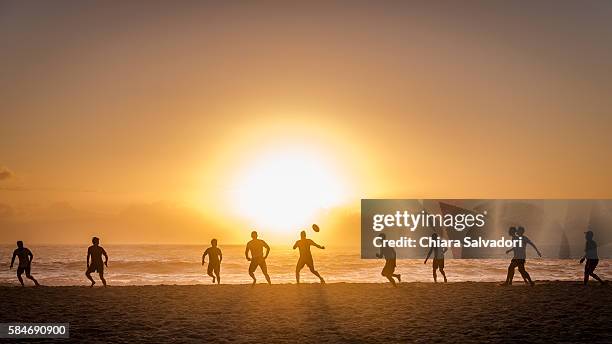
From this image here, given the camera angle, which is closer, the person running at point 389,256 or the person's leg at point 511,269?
the person's leg at point 511,269

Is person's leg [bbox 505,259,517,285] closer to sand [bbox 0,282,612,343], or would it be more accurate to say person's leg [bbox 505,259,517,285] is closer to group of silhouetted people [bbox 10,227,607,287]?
group of silhouetted people [bbox 10,227,607,287]

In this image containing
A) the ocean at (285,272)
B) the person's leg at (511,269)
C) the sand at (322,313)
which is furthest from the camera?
the ocean at (285,272)

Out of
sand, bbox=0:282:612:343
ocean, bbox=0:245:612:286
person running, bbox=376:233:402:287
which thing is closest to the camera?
sand, bbox=0:282:612:343

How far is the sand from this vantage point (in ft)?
39.2

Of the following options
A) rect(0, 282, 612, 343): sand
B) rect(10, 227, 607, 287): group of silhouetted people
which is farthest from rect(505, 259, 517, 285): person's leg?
rect(0, 282, 612, 343): sand

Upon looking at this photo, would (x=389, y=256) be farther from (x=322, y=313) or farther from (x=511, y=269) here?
(x=322, y=313)

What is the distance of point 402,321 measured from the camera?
13695 millimetres

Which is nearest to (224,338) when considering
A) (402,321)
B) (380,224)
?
(402,321)

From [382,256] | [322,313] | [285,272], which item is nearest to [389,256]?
[382,256]

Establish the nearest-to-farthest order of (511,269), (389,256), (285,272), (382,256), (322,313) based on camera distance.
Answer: (322,313)
(511,269)
(389,256)
(382,256)
(285,272)

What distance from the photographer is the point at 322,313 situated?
15.1 meters

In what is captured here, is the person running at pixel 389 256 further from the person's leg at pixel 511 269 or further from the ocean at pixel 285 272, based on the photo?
the ocean at pixel 285 272

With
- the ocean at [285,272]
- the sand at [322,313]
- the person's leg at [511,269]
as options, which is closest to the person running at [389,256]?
the sand at [322,313]

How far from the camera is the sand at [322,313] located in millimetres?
11953
